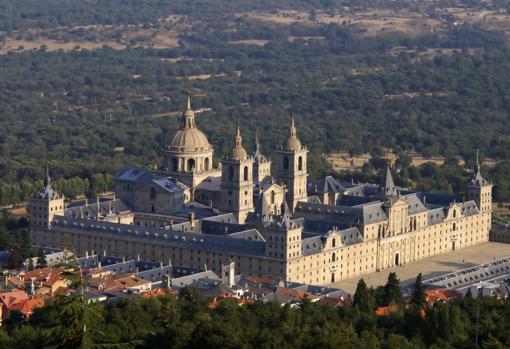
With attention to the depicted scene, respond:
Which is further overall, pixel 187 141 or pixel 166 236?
pixel 187 141

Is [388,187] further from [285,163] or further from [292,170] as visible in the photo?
[285,163]

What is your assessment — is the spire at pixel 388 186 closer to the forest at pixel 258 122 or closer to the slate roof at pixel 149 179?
the slate roof at pixel 149 179

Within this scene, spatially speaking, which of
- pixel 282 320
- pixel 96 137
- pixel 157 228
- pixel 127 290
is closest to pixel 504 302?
pixel 282 320

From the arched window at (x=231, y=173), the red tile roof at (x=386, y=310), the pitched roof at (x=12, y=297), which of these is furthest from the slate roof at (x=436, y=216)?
the pitched roof at (x=12, y=297)

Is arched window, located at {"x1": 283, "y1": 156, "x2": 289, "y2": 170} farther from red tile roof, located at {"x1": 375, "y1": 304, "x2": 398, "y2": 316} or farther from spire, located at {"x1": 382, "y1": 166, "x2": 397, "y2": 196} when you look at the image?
red tile roof, located at {"x1": 375, "y1": 304, "x2": 398, "y2": 316}

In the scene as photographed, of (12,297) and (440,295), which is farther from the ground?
(12,297)

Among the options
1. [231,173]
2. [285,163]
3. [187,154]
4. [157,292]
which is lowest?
[157,292]

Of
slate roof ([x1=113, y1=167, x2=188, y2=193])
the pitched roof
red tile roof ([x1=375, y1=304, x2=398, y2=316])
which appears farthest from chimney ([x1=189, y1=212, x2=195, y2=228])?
red tile roof ([x1=375, y1=304, x2=398, y2=316])

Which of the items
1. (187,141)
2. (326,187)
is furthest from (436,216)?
(187,141)
